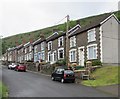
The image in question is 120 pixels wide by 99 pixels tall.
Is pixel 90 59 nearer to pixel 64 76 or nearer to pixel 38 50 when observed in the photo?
pixel 64 76

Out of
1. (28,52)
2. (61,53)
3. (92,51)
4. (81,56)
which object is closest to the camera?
(92,51)

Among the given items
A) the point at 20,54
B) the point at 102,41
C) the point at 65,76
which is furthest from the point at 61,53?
the point at 20,54

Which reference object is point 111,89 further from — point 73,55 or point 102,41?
point 73,55

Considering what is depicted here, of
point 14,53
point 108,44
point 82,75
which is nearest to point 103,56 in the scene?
point 108,44

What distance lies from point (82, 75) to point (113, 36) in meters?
11.0

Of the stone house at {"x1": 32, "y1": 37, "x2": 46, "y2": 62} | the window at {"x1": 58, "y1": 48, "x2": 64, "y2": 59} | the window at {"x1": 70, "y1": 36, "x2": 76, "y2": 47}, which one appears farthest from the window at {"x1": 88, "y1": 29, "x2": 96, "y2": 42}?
the stone house at {"x1": 32, "y1": 37, "x2": 46, "y2": 62}

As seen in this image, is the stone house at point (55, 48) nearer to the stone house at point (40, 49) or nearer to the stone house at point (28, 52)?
the stone house at point (40, 49)

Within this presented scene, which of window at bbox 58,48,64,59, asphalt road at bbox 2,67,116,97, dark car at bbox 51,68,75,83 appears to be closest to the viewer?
asphalt road at bbox 2,67,116,97

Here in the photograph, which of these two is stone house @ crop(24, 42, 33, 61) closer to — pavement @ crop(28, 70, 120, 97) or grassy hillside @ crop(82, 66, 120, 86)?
grassy hillside @ crop(82, 66, 120, 86)

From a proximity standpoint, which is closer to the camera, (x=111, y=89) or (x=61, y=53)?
(x=111, y=89)

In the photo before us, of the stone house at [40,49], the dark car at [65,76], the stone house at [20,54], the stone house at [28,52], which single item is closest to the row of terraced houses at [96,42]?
the dark car at [65,76]

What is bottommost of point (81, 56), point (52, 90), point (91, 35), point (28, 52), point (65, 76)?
point (52, 90)

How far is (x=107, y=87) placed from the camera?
25.1m

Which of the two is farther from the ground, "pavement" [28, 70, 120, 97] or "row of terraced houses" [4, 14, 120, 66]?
"row of terraced houses" [4, 14, 120, 66]
